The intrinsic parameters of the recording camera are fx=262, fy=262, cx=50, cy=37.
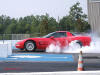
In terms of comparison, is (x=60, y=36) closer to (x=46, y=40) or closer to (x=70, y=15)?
(x=46, y=40)

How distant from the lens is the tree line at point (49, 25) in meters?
39.8

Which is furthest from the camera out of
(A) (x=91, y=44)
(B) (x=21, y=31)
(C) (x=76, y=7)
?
(C) (x=76, y=7)

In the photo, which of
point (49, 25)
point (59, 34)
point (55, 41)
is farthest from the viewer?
point (49, 25)

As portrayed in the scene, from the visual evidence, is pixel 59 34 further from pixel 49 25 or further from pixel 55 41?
pixel 49 25

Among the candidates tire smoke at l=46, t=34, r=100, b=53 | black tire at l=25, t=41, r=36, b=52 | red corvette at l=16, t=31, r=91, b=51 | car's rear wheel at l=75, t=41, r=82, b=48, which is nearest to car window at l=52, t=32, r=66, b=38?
red corvette at l=16, t=31, r=91, b=51

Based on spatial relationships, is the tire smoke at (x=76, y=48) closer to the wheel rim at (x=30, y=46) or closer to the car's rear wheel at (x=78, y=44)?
the car's rear wheel at (x=78, y=44)

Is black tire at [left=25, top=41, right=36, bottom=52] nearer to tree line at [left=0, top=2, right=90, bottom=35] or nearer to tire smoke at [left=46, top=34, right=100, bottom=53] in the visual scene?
tire smoke at [left=46, top=34, right=100, bottom=53]

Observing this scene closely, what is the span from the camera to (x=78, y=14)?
5253 cm

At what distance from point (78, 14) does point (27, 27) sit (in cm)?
1182

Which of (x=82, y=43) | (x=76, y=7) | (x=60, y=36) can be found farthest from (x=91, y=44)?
(x=76, y=7)

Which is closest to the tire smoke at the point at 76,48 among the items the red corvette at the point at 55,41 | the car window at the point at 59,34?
the red corvette at the point at 55,41

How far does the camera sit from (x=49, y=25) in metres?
45.0

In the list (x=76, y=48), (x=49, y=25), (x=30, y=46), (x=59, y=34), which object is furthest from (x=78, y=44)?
(x=49, y=25)

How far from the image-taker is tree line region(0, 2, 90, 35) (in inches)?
1569
